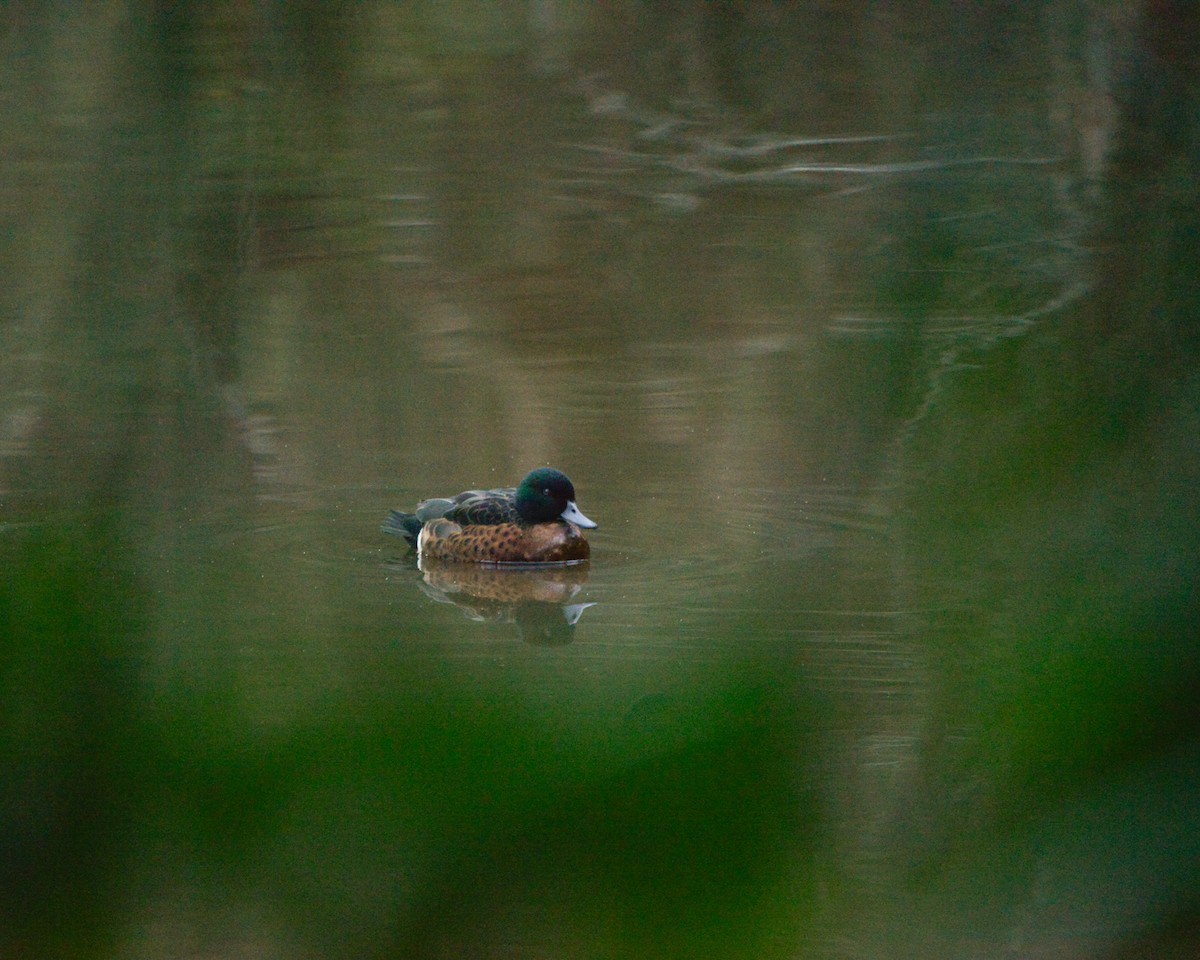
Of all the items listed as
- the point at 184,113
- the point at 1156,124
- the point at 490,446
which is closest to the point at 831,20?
the point at 490,446

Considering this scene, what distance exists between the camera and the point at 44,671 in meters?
0.51

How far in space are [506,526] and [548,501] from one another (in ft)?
0.51

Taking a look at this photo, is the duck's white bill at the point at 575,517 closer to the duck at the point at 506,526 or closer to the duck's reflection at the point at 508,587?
the duck at the point at 506,526

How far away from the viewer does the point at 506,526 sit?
4.02m

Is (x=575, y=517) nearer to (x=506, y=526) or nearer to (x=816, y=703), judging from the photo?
(x=506, y=526)

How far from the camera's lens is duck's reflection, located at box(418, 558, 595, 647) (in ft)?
10.4

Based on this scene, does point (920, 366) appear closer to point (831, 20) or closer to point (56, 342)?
point (56, 342)

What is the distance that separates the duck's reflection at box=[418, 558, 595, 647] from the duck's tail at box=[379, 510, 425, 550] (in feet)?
0.46

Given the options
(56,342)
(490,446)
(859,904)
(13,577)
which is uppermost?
(13,577)

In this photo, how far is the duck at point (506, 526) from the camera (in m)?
3.87

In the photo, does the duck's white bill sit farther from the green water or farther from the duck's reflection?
the green water

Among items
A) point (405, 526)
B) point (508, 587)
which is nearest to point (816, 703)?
point (508, 587)

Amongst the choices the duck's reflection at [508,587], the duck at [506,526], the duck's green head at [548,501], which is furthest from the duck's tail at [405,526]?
the duck's green head at [548,501]

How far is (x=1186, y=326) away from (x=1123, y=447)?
11 cm
